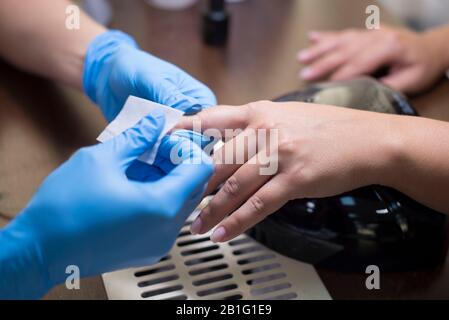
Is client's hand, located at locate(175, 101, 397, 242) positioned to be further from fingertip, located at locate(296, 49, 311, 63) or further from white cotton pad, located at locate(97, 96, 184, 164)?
fingertip, located at locate(296, 49, 311, 63)

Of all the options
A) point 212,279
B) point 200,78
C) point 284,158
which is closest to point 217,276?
point 212,279

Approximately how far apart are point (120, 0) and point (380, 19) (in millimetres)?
573

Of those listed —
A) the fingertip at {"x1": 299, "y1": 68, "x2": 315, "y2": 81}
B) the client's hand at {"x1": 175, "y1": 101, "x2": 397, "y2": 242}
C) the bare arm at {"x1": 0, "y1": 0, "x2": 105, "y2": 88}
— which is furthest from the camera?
the fingertip at {"x1": 299, "y1": 68, "x2": 315, "y2": 81}

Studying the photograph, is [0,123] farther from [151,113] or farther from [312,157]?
[312,157]

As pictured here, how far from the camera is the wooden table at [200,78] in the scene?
72 centimetres

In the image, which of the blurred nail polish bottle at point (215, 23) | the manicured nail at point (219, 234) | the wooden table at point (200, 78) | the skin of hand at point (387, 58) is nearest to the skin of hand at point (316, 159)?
the manicured nail at point (219, 234)

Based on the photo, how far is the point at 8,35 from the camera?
3.21 feet

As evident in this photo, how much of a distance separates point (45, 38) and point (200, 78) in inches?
11.1

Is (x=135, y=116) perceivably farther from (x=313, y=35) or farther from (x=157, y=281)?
(x=313, y=35)

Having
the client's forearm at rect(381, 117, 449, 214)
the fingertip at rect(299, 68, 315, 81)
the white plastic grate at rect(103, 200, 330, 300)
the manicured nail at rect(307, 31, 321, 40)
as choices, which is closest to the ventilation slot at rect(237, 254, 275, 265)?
the white plastic grate at rect(103, 200, 330, 300)

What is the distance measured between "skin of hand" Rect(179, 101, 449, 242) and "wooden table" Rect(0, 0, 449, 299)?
143 mm

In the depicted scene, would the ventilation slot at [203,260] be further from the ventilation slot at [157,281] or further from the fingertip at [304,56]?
the fingertip at [304,56]

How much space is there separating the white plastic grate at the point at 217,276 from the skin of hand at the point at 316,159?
0.07m

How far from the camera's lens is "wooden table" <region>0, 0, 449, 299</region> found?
2.37 feet
